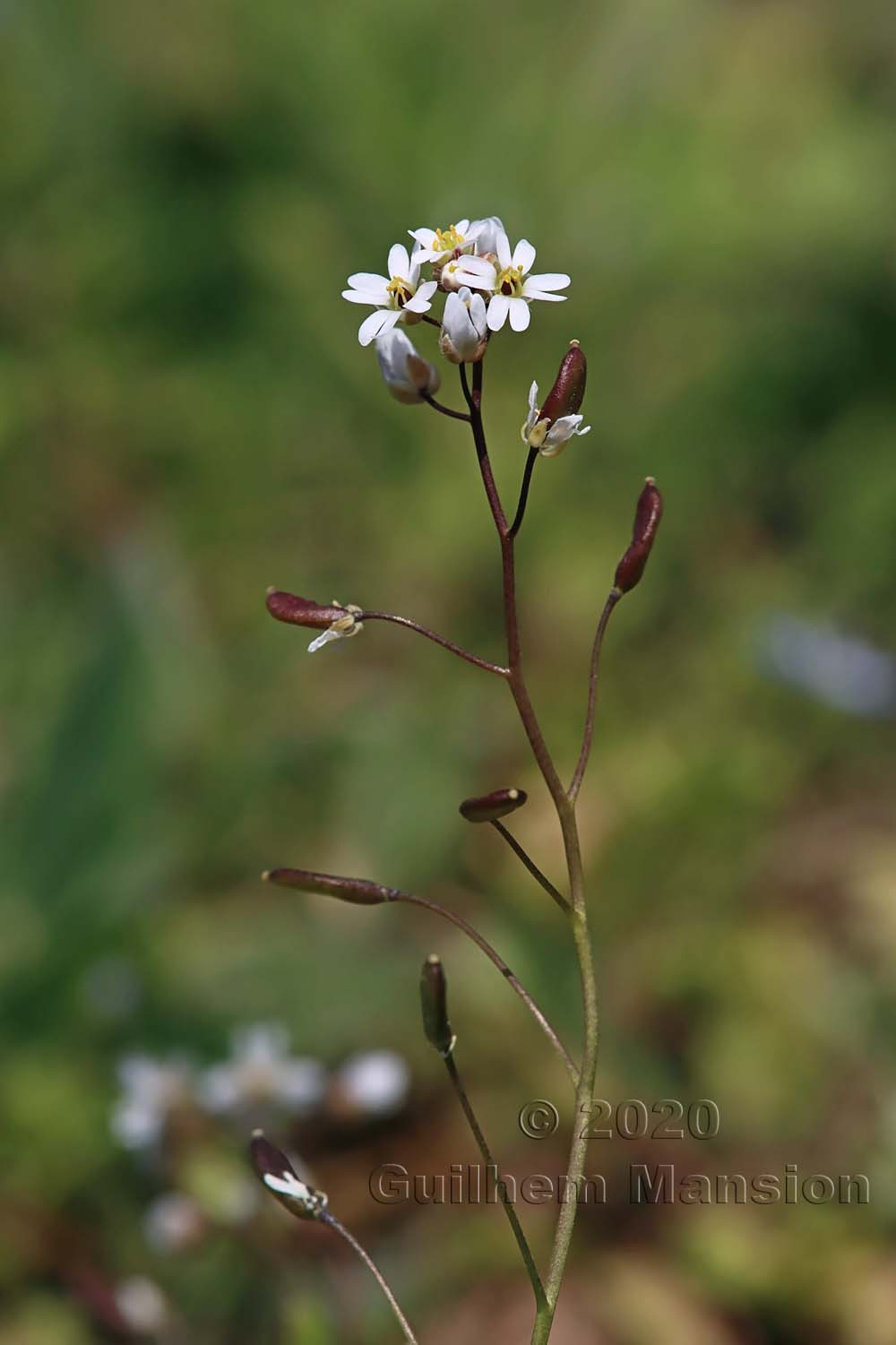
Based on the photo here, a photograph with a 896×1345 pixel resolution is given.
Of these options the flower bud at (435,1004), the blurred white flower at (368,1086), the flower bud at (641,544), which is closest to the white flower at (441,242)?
the flower bud at (641,544)

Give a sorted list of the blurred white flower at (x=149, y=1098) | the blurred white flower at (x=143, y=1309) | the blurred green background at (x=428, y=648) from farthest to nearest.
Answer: the blurred green background at (x=428, y=648) → the blurred white flower at (x=149, y=1098) → the blurred white flower at (x=143, y=1309)

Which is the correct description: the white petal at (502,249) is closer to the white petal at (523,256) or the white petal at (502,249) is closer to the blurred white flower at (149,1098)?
the white petal at (523,256)

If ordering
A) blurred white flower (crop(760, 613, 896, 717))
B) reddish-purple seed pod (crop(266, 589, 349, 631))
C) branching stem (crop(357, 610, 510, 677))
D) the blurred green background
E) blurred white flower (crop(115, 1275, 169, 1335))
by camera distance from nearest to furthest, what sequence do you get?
branching stem (crop(357, 610, 510, 677)), reddish-purple seed pod (crop(266, 589, 349, 631)), blurred white flower (crop(115, 1275, 169, 1335)), the blurred green background, blurred white flower (crop(760, 613, 896, 717))

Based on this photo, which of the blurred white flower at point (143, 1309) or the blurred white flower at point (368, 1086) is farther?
the blurred white flower at point (368, 1086)

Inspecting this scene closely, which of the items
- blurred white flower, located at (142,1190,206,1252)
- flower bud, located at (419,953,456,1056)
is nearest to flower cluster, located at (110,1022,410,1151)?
blurred white flower, located at (142,1190,206,1252)

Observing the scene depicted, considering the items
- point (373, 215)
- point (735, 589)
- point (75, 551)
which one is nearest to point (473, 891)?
point (735, 589)

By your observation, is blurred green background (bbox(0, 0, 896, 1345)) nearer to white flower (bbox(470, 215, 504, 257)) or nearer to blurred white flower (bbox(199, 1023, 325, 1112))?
blurred white flower (bbox(199, 1023, 325, 1112))

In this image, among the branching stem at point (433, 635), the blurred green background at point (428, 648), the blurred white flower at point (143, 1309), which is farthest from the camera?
the blurred green background at point (428, 648)
